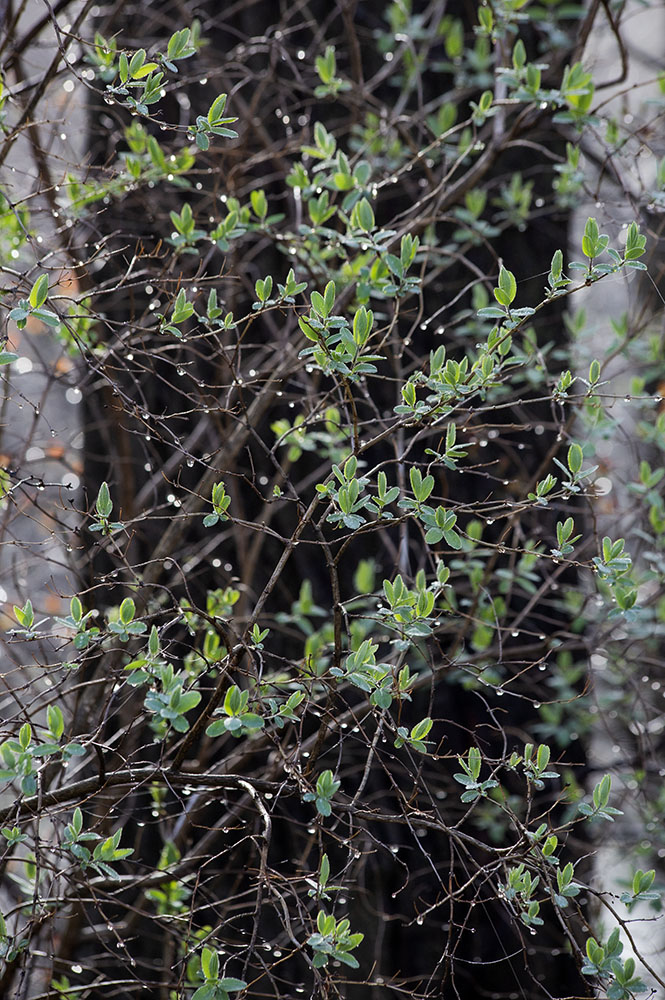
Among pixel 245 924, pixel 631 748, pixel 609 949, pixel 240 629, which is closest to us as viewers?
pixel 609 949

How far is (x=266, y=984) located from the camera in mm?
2199

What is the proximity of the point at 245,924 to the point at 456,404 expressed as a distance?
63.9 inches

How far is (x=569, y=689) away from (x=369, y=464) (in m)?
0.82

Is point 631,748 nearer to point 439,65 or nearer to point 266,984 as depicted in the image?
point 266,984

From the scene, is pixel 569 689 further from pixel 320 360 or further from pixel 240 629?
pixel 320 360

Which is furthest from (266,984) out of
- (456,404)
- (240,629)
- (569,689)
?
(456,404)

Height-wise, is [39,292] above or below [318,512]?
above

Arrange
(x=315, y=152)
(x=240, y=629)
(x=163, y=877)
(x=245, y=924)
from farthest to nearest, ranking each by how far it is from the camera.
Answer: (x=245, y=924), (x=240, y=629), (x=315, y=152), (x=163, y=877)

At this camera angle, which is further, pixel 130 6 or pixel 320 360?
pixel 130 6

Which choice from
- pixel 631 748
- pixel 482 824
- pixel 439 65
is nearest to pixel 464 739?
pixel 482 824

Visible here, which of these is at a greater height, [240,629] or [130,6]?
[130,6]

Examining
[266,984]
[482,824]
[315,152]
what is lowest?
[266,984]

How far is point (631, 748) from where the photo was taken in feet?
8.54

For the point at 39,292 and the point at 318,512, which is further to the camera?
the point at 318,512
